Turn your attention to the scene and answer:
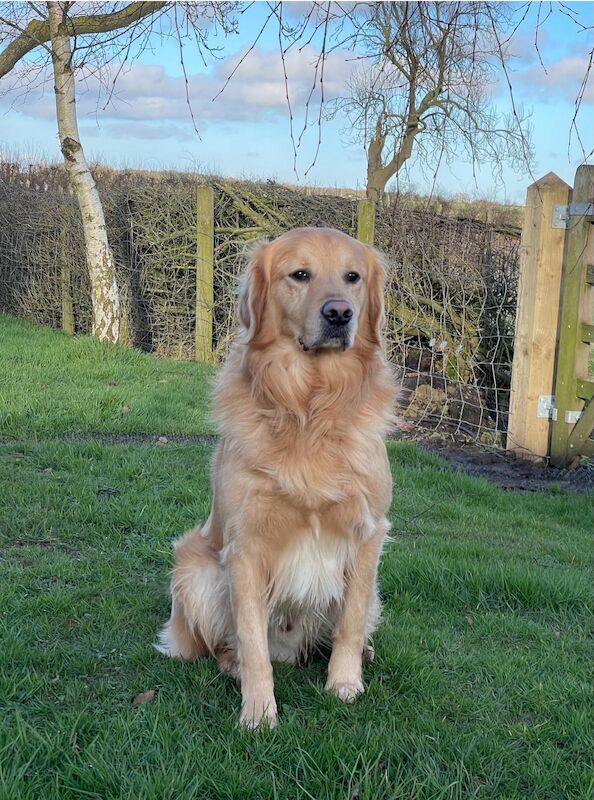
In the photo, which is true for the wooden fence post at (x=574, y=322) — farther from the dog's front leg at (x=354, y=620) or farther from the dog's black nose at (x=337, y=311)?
the dog's black nose at (x=337, y=311)

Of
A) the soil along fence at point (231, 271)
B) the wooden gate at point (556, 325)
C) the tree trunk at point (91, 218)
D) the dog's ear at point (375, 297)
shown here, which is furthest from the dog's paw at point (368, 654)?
the tree trunk at point (91, 218)

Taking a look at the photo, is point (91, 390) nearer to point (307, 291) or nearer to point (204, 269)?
point (204, 269)

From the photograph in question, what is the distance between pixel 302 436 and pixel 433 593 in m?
1.41

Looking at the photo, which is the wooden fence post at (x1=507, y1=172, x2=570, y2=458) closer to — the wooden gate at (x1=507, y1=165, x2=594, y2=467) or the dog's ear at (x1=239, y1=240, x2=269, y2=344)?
the wooden gate at (x1=507, y1=165, x2=594, y2=467)

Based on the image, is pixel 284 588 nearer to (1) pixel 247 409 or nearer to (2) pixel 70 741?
(1) pixel 247 409

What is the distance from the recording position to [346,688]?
283 cm

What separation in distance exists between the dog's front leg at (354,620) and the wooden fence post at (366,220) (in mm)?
5849

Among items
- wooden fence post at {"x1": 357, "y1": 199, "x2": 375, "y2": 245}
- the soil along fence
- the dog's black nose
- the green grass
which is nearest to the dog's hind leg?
the dog's black nose

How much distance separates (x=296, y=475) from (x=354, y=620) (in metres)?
0.63

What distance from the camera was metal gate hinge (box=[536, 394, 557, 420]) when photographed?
6535 millimetres

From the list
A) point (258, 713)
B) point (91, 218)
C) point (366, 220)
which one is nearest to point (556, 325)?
point (366, 220)

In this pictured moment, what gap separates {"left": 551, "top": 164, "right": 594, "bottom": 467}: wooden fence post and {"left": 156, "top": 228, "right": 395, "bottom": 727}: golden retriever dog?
149 inches

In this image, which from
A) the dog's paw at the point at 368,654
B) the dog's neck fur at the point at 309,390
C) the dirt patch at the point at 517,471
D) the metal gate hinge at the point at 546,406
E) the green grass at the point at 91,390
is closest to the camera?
the dog's neck fur at the point at 309,390

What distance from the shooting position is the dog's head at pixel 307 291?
278 centimetres
